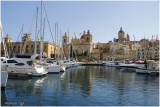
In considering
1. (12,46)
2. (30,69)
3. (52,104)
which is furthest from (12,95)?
(12,46)

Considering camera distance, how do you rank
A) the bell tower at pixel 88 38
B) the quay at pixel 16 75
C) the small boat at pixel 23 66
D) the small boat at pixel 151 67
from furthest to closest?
the bell tower at pixel 88 38, the small boat at pixel 151 67, the small boat at pixel 23 66, the quay at pixel 16 75

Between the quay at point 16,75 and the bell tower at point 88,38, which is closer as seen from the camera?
the quay at point 16,75

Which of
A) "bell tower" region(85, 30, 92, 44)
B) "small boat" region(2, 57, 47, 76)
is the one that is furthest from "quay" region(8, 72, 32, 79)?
"bell tower" region(85, 30, 92, 44)

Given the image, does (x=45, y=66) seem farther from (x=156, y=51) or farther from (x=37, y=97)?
(x=156, y=51)

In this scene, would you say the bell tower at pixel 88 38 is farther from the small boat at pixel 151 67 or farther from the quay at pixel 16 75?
the quay at pixel 16 75

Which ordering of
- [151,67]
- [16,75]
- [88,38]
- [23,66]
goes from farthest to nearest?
[88,38], [151,67], [23,66], [16,75]

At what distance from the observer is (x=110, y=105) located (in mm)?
11305

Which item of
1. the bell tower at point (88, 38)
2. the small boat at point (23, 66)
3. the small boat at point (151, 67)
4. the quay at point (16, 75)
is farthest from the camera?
the bell tower at point (88, 38)

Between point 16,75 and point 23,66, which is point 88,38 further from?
point 16,75

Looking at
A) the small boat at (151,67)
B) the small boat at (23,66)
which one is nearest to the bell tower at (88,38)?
the small boat at (151,67)

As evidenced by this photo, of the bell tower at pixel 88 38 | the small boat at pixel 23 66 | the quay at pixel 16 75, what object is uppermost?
the bell tower at pixel 88 38

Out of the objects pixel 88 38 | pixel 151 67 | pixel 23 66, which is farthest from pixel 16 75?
pixel 88 38

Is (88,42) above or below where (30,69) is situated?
above

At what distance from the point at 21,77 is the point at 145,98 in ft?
45.8
